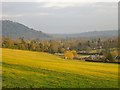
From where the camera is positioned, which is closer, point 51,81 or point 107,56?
point 51,81

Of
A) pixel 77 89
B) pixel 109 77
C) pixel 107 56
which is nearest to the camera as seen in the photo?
pixel 77 89

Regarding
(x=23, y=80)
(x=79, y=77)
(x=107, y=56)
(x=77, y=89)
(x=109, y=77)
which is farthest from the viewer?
(x=107, y=56)

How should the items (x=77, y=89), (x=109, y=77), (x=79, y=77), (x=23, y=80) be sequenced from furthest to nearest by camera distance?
(x=109, y=77), (x=79, y=77), (x=23, y=80), (x=77, y=89)

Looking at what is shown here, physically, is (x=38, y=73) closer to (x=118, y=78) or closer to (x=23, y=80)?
(x=23, y=80)

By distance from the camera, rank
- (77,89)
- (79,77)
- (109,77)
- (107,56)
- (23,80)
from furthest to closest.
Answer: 1. (107,56)
2. (109,77)
3. (79,77)
4. (23,80)
5. (77,89)

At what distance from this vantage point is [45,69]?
25578 millimetres

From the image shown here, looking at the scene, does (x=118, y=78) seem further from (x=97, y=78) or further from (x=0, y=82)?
(x=0, y=82)

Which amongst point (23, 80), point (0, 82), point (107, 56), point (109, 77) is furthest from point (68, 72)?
point (107, 56)

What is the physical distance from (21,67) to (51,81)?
5.10 m

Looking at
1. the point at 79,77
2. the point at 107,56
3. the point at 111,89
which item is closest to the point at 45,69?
the point at 79,77

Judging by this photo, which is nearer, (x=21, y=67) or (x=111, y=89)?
(x=111, y=89)

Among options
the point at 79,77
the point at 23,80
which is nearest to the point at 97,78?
the point at 79,77

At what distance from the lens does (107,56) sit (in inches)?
1612

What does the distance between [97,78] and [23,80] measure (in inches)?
262
